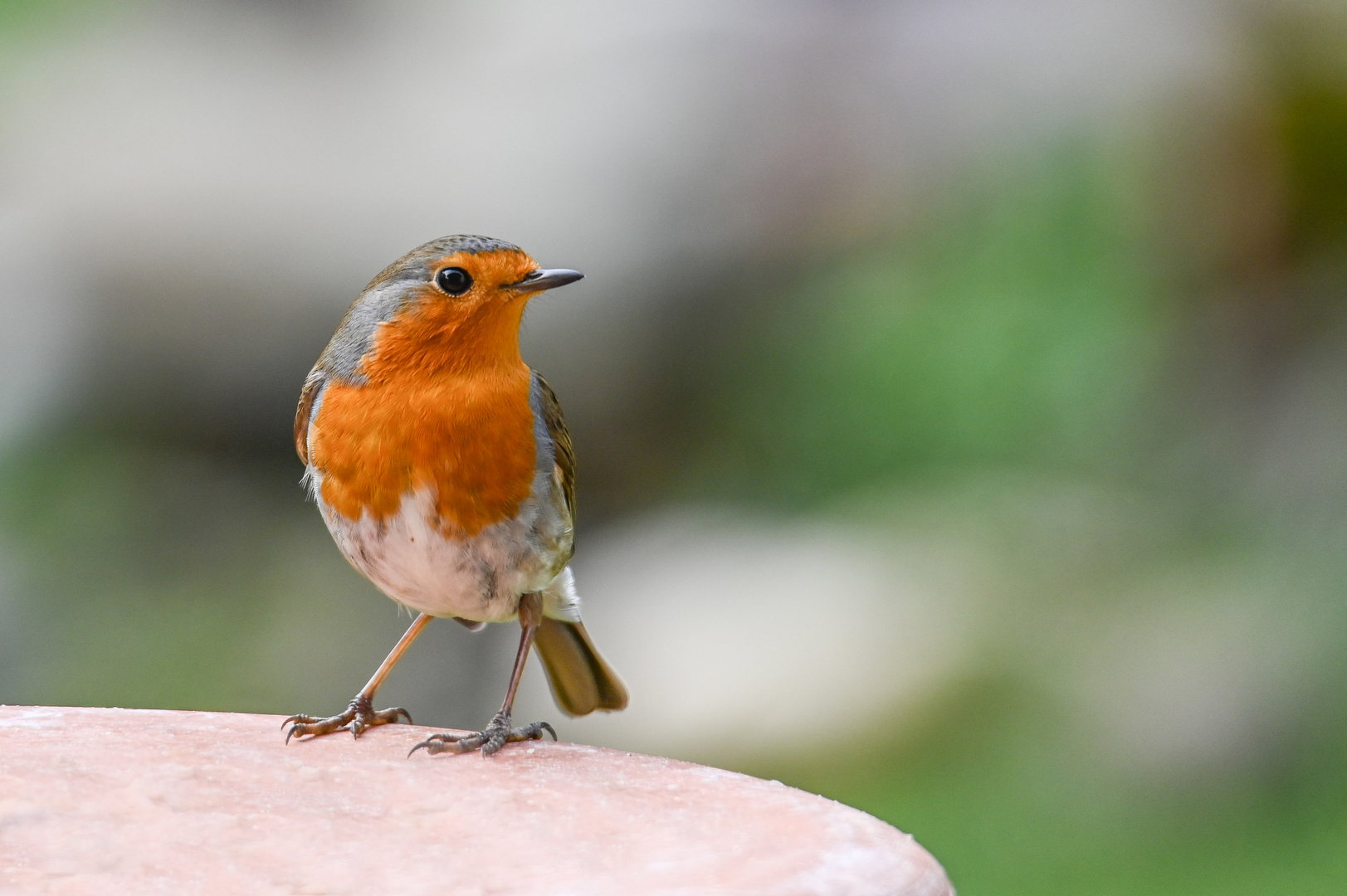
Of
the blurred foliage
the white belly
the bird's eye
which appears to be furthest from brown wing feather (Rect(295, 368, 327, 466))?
the blurred foliage

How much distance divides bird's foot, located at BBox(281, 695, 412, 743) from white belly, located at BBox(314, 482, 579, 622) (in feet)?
0.70

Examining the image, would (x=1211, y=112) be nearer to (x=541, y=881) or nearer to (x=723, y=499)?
(x=723, y=499)

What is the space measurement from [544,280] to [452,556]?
19.8 inches

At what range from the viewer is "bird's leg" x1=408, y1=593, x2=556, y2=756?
227cm

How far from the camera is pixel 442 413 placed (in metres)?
2.38

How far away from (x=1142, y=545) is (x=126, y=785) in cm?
475

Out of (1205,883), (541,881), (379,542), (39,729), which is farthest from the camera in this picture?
(1205,883)

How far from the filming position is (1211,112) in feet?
21.2

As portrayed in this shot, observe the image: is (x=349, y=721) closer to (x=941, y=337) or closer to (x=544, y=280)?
(x=544, y=280)

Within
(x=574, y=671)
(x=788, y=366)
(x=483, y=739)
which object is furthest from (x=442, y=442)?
(x=788, y=366)

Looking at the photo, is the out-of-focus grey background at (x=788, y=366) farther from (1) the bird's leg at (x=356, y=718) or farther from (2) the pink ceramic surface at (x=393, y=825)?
(2) the pink ceramic surface at (x=393, y=825)

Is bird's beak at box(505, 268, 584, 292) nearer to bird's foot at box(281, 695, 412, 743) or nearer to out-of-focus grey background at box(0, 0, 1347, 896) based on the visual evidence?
bird's foot at box(281, 695, 412, 743)

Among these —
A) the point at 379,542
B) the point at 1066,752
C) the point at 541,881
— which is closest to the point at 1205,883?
the point at 1066,752

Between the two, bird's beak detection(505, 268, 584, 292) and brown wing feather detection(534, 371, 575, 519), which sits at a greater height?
bird's beak detection(505, 268, 584, 292)
